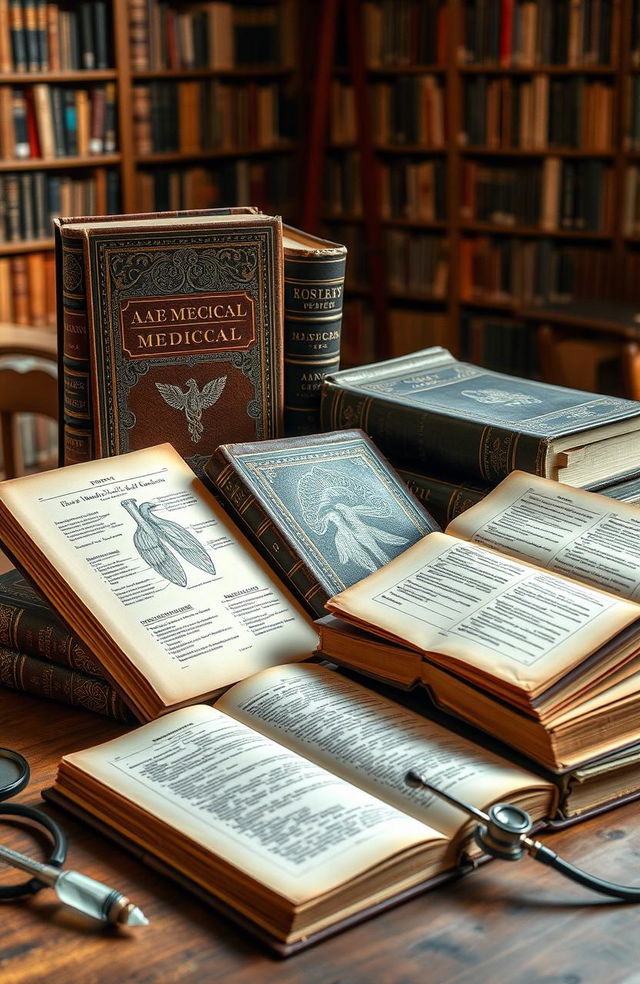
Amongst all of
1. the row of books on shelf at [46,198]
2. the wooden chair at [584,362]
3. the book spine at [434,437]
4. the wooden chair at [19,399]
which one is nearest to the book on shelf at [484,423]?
the book spine at [434,437]

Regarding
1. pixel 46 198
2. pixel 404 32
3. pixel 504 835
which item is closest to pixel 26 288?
pixel 46 198

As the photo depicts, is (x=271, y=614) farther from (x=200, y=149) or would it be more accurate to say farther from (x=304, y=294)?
(x=200, y=149)

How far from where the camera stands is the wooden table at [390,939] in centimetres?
68

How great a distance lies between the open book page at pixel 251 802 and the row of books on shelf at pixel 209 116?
3.85 m

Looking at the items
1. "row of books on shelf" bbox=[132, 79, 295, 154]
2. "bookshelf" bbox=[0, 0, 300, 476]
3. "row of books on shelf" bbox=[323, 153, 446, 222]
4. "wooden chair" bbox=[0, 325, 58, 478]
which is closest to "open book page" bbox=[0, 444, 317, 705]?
"wooden chair" bbox=[0, 325, 58, 478]

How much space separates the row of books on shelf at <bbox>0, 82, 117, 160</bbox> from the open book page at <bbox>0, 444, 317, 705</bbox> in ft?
10.6

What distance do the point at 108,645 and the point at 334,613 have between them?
190mm

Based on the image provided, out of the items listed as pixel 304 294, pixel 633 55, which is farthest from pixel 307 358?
pixel 633 55

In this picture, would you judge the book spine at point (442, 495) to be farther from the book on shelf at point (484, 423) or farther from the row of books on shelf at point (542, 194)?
the row of books on shelf at point (542, 194)

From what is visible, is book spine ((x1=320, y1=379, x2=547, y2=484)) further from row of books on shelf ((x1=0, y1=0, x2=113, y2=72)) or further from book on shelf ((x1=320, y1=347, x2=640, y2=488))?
row of books on shelf ((x1=0, y1=0, x2=113, y2=72))

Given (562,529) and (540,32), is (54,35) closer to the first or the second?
(540,32)

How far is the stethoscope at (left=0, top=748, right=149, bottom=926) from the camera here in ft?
2.33

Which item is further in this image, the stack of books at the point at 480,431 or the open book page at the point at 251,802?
the stack of books at the point at 480,431

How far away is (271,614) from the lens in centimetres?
103
